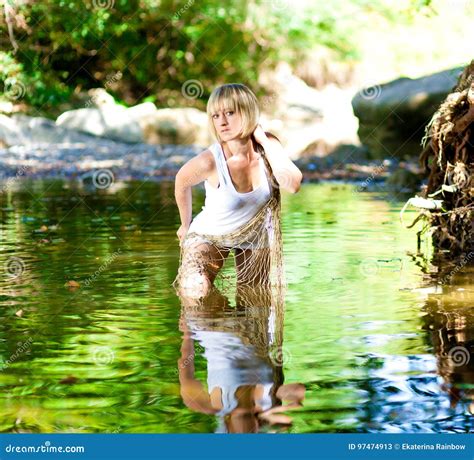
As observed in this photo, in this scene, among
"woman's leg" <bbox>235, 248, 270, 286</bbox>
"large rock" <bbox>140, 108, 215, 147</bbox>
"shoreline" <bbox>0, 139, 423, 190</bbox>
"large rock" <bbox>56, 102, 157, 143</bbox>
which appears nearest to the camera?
"woman's leg" <bbox>235, 248, 270, 286</bbox>

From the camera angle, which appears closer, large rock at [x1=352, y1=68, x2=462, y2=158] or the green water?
the green water

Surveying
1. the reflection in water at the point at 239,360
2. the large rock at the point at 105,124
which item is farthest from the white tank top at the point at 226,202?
the large rock at the point at 105,124

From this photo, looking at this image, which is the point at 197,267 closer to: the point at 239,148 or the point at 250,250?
the point at 250,250

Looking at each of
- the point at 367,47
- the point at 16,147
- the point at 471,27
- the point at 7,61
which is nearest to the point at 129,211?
the point at 16,147

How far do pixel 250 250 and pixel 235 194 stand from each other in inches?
19.0

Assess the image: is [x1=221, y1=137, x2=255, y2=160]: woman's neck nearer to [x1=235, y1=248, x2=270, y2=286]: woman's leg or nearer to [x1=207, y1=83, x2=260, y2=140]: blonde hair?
[x1=207, y1=83, x2=260, y2=140]: blonde hair

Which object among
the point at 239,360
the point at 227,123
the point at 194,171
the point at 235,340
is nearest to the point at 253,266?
the point at 194,171

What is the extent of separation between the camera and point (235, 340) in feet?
18.7

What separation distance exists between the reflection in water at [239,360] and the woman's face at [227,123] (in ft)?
3.50

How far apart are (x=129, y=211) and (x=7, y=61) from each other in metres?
15.1

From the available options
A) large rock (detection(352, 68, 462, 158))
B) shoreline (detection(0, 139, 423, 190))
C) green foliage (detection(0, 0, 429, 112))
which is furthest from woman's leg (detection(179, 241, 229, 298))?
green foliage (detection(0, 0, 429, 112))

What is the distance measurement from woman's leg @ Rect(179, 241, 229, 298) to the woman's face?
0.79 meters

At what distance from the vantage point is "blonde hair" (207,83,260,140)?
21.9 ft

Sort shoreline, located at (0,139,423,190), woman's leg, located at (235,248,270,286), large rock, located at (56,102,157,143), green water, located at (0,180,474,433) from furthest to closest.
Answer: large rock, located at (56,102,157,143)
shoreline, located at (0,139,423,190)
woman's leg, located at (235,248,270,286)
green water, located at (0,180,474,433)
